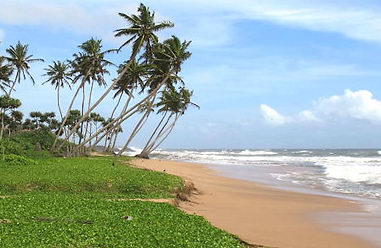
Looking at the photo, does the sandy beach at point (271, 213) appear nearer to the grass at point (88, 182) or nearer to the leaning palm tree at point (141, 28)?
the grass at point (88, 182)

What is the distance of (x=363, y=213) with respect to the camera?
54.1 feet

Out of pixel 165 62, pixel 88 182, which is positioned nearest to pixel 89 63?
pixel 165 62

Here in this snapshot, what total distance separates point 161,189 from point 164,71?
76.7ft

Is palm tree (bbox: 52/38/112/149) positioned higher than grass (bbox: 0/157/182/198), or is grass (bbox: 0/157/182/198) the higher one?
palm tree (bbox: 52/38/112/149)

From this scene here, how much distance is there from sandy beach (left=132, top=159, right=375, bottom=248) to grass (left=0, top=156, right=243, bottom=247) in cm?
145

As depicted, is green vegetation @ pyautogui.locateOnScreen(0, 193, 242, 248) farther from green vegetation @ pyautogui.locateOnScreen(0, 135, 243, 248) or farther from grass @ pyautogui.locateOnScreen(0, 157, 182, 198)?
grass @ pyautogui.locateOnScreen(0, 157, 182, 198)

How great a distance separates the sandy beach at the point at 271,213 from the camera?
1176 cm

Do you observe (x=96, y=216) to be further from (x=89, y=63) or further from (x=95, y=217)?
(x=89, y=63)

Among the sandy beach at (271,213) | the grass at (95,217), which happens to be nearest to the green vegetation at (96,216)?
the grass at (95,217)

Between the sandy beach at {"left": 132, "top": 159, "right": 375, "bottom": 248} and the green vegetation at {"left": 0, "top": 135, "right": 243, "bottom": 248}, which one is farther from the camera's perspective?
the sandy beach at {"left": 132, "top": 159, "right": 375, "bottom": 248}

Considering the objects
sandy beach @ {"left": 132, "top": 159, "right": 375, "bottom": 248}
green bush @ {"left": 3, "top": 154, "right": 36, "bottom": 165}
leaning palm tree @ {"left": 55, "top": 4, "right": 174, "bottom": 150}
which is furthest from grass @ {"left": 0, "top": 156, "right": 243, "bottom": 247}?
leaning palm tree @ {"left": 55, "top": 4, "right": 174, "bottom": 150}

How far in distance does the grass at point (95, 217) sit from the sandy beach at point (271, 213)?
1445mm

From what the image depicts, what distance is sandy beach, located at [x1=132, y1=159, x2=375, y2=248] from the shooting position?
11758 millimetres

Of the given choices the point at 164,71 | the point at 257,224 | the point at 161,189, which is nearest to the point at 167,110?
the point at 164,71
